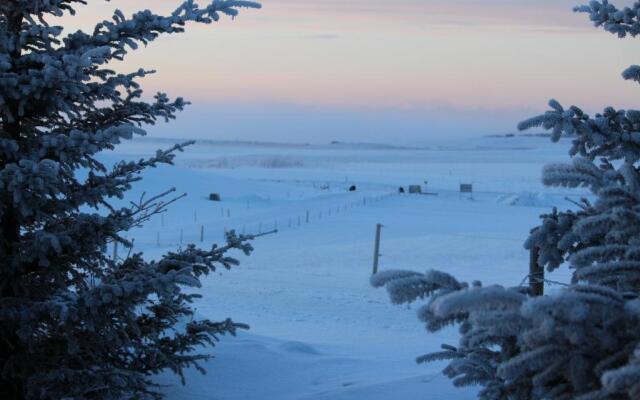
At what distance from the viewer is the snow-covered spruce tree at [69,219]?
199 inches

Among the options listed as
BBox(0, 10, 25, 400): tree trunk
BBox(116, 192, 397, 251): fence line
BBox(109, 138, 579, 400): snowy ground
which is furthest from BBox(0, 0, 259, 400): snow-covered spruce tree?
BBox(116, 192, 397, 251): fence line

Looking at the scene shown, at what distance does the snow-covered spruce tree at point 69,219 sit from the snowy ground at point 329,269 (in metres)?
2.00

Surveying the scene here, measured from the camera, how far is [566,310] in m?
2.52

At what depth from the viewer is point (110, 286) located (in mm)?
4992

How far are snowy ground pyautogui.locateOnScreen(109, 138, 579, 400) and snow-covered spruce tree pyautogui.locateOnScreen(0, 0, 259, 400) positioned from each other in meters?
2.00

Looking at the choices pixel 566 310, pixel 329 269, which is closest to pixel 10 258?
pixel 566 310

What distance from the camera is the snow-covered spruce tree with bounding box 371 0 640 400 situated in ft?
8.45

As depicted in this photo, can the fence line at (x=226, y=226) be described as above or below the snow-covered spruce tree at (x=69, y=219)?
below

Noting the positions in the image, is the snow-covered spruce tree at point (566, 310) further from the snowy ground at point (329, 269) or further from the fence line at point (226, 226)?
the fence line at point (226, 226)

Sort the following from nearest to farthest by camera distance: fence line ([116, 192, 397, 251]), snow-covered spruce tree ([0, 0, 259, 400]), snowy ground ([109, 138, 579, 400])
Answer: snow-covered spruce tree ([0, 0, 259, 400]), snowy ground ([109, 138, 579, 400]), fence line ([116, 192, 397, 251])

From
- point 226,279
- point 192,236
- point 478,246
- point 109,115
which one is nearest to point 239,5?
point 109,115

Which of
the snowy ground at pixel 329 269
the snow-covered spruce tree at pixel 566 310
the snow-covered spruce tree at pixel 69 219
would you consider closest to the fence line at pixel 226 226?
the snowy ground at pixel 329 269

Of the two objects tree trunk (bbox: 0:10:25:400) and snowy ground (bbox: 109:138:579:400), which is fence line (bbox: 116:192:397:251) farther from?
tree trunk (bbox: 0:10:25:400)

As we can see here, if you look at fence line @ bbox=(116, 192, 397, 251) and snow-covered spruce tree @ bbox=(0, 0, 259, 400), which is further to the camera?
fence line @ bbox=(116, 192, 397, 251)
